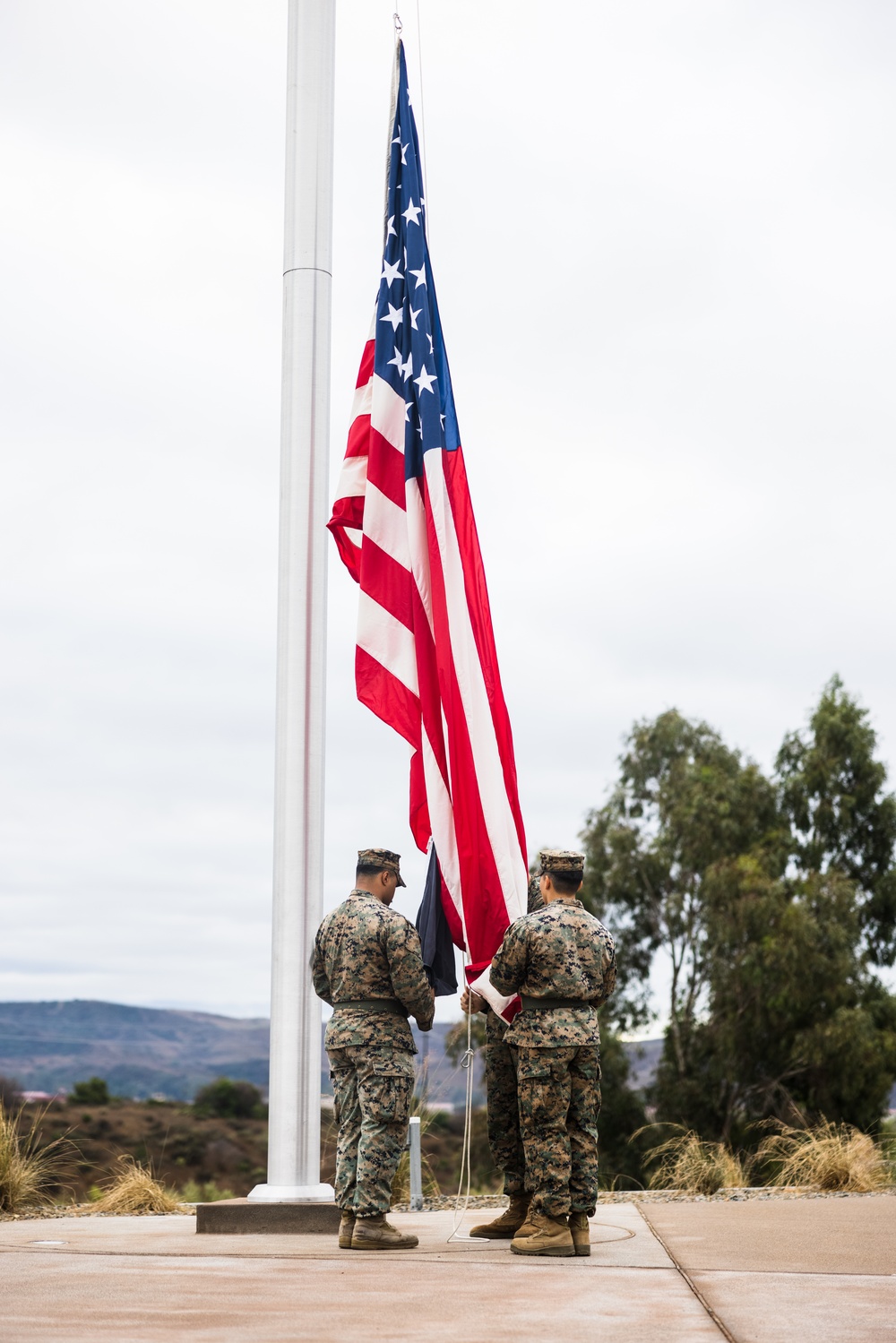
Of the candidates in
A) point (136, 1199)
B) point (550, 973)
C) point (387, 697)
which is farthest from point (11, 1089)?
point (550, 973)

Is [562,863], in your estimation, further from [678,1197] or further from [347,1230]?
[678,1197]

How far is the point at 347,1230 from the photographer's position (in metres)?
5.98

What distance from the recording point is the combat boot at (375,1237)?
19.4 feet

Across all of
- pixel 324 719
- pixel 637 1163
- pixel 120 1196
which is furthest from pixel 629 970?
pixel 324 719

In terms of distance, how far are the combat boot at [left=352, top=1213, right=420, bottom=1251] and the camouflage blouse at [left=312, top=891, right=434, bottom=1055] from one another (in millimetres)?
718

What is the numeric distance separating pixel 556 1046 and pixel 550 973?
0.30 meters

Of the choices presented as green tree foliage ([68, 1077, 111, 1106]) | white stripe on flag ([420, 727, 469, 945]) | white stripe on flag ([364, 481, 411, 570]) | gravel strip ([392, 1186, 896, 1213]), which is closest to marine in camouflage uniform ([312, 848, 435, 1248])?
Answer: white stripe on flag ([420, 727, 469, 945])

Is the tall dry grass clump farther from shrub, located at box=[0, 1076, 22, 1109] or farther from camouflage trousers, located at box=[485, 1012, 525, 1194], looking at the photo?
shrub, located at box=[0, 1076, 22, 1109]

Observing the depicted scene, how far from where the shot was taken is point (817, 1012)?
26.3 m

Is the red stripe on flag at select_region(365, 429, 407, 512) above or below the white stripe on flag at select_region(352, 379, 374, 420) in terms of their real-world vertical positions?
below

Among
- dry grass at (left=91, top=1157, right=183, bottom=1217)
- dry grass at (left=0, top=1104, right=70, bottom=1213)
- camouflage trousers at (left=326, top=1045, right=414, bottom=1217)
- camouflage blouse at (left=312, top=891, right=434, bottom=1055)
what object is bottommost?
dry grass at (left=91, top=1157, right=183, bottom=1217)

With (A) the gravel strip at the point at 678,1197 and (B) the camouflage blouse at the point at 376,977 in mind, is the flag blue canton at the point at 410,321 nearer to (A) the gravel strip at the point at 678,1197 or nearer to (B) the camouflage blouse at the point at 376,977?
(B) the camouflage blouse at the point at 376,977

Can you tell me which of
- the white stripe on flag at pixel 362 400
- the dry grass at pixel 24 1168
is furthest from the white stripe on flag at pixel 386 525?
the dry grass at pixel 24 1168

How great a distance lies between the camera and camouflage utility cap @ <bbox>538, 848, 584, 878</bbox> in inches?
245
